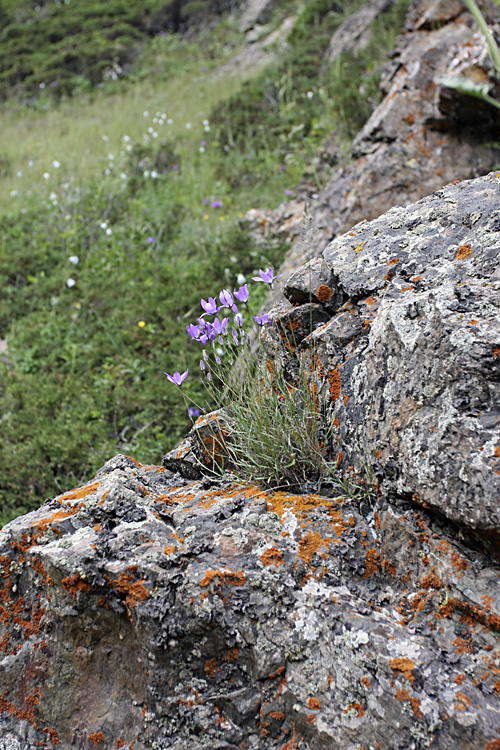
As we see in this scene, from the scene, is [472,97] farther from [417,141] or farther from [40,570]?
[40,570]

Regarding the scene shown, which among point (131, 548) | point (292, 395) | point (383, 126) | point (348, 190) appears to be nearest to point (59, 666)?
point (131, 548)

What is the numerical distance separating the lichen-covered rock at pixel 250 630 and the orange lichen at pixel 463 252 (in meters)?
1.03

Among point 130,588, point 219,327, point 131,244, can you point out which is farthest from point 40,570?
point 131,244

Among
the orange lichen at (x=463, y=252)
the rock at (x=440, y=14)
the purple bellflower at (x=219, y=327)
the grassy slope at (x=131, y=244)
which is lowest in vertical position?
the grassy slope at (x=131, y=244)

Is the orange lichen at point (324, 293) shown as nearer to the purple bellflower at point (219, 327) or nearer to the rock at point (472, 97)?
the purple bellflower at point (219, 327)

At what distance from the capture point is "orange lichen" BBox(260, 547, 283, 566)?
1.72m

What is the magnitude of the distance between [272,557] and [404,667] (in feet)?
1.70

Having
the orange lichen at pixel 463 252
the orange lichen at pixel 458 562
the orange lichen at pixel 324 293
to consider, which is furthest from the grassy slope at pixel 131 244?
the orange lichen at pixel 458 562

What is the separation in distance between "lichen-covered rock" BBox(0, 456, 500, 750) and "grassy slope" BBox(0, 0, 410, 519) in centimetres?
205

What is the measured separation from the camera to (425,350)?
173 cm

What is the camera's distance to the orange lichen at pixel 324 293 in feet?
8.05

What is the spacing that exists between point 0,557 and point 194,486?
809 mm

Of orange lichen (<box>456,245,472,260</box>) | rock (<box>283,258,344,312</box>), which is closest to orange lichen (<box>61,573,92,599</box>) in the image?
rock (<box>283,258,344,312</box>)

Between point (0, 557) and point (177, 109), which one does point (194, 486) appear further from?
point (177, 109)
